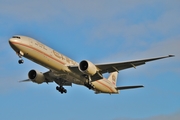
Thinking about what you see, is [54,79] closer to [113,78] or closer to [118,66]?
[118,66]

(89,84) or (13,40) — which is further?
(89,84)

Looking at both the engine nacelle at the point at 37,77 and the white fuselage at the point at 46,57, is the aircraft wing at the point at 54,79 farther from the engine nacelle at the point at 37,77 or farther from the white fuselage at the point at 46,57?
the white fuselage at the point at 46,57

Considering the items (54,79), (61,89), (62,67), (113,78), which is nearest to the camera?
(62,67)

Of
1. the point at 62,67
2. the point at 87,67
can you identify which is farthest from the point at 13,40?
the point at 87,67

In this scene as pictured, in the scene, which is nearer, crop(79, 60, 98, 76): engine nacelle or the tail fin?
crop(79, 60, 98, 76): engine nacelle

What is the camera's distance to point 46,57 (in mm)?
50031

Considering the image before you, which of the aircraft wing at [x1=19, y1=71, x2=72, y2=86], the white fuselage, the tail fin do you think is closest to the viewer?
the white fuselage

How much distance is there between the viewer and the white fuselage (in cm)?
4872

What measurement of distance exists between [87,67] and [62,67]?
9.19 feet

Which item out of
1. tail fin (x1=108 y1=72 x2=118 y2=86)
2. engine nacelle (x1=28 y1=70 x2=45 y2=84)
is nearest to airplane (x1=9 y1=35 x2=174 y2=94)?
engine nacelle (x1=28 y1=70 x2=45 y2=84)

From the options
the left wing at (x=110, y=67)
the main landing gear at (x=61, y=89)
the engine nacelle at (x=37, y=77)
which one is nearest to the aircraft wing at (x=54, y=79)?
the engine nacelle at (x=37, y=77)

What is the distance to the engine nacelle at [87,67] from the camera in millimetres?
51781

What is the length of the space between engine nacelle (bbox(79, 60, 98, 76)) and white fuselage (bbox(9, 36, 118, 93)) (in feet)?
4.50

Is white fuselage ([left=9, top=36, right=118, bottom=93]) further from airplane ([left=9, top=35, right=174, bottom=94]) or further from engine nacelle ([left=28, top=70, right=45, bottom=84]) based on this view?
engine nacelle ([left=28, top=70, right=45, bottom=84])
